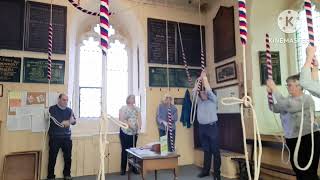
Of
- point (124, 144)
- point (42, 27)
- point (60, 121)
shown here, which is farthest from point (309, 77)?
point (42, 27)

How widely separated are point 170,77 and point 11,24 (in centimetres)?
279

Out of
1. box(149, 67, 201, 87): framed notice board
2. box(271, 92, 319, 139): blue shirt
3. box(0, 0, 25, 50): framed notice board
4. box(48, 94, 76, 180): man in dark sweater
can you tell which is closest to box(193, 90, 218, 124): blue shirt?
box(149, 67, 201, 87): framed notice board

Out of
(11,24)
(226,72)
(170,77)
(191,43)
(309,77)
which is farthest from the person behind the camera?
(191,43)

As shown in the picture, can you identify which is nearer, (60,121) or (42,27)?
(60,121)

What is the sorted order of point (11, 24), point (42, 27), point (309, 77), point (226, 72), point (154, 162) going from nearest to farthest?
point (309, 77) < point (154, 162) < point (11, 24) < point (42, 27) < point (226, 72)

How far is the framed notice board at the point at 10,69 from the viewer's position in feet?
13.5

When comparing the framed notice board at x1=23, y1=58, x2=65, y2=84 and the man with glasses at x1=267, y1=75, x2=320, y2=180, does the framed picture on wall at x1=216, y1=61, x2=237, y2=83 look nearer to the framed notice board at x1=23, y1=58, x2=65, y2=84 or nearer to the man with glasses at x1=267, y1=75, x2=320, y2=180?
the man with glasses at x1=267, y1=75, x2=320, y2=180

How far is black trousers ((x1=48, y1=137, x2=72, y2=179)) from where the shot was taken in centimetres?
403

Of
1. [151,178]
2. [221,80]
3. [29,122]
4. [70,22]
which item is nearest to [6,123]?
[29,122]

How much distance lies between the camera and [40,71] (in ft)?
14.2

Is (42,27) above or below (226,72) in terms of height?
above

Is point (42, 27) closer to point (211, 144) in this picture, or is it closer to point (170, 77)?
point (170, 77)

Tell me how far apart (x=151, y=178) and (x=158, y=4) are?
320cm

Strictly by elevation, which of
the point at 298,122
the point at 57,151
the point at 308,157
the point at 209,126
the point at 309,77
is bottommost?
the point at 57,151
